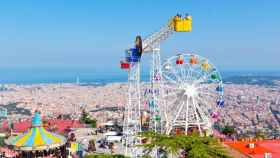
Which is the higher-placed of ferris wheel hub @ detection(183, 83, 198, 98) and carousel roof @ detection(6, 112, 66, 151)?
ferris wheel hub @ detection(183, 83, 198, 98)

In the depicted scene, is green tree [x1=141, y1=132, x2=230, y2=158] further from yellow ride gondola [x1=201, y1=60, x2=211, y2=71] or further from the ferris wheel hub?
yellow ride gondola [x1=201, y1=60, x2=211, y2=71]

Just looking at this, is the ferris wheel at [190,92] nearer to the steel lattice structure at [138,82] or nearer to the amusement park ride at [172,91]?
the amusement park ride at [172,91]

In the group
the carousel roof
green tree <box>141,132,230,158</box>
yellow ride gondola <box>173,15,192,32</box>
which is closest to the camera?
green tree <box>141,132,230,158</box>

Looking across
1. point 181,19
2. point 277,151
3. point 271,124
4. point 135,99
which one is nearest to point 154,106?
point 135,99

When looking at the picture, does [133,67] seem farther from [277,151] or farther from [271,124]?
[271,124]

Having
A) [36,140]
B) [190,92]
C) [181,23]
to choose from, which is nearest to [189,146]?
[36,140]

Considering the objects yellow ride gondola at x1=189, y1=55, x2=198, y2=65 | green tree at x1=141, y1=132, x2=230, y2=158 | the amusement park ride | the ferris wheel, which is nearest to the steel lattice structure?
the amusement park ride
